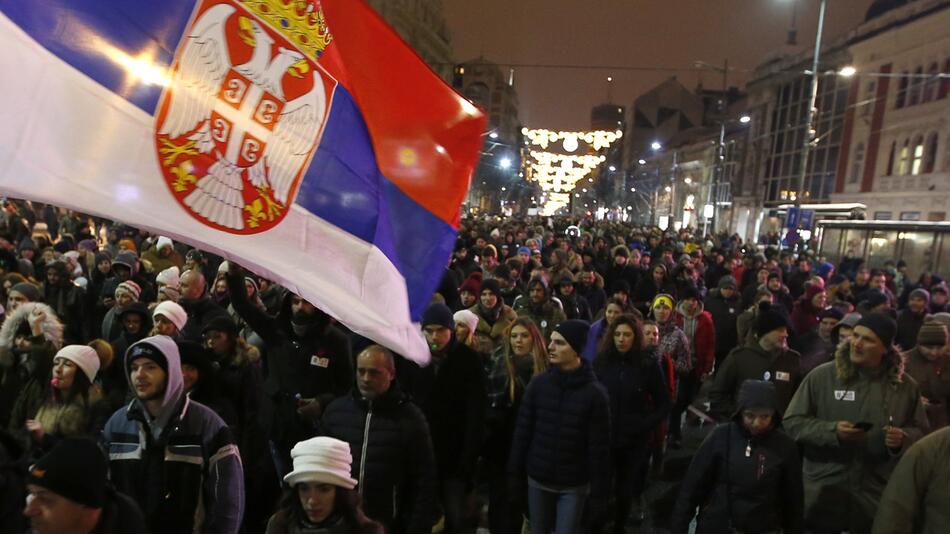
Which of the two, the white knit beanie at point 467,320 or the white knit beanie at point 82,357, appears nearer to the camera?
the white knit beanie at point 82,357

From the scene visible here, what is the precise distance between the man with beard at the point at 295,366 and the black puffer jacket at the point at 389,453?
1.04 metres

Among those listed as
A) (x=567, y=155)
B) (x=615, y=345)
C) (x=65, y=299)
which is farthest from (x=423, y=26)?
(x=615, y=345)

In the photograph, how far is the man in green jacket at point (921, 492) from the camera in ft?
9.89

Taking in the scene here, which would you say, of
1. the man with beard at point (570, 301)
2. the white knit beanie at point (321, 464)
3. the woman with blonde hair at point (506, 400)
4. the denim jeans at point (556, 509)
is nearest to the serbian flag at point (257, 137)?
the white knit beanie at point (321, 464)

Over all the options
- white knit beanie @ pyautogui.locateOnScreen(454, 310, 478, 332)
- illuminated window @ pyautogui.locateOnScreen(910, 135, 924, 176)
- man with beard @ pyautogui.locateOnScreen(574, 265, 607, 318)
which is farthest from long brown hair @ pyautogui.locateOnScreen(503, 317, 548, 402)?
illuminated window @ pyautogui.locateOnScreen(910, 135, 924, 176)

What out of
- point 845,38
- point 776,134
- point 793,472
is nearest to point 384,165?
point 793,472

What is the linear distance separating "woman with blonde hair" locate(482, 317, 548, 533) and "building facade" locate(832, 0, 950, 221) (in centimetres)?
3239

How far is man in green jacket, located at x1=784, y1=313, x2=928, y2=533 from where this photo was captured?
4.25m

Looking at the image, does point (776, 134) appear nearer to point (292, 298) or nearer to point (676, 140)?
point (676, 140)

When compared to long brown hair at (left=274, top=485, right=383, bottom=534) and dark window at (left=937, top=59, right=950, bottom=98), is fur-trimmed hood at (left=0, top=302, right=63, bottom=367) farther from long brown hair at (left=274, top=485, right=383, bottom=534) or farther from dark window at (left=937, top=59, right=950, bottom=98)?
dark window at (left=937, top=59, right=950, bottom=98)

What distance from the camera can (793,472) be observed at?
3.98 m

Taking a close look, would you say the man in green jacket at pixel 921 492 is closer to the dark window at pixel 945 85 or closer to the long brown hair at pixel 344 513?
the long brown hair at pixel 344 513

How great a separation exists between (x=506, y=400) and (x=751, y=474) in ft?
6.44

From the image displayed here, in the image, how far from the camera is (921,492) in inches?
121
